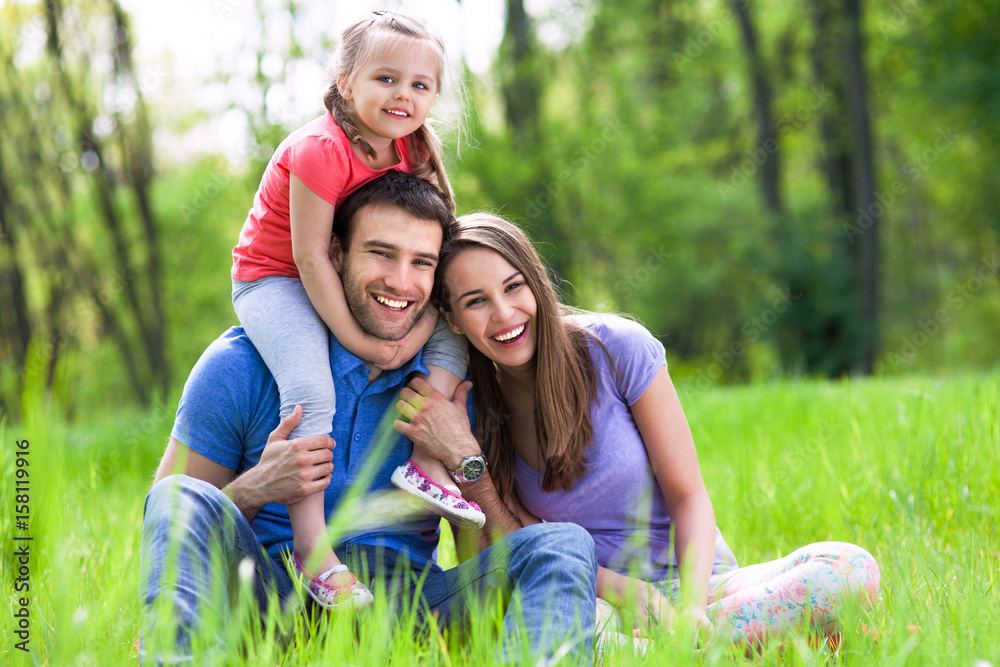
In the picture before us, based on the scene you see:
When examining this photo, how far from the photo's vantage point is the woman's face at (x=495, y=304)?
2467mm

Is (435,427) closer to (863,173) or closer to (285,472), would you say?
(285,472)

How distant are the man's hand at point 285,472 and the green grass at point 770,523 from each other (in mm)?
347

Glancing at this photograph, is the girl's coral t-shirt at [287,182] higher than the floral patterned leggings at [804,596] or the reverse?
higher

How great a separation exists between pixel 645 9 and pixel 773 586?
60.2ft

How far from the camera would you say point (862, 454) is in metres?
3.76

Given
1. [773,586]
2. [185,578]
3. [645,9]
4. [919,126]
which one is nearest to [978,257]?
[919,126]

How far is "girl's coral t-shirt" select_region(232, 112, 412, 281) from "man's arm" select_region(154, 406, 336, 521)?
65 cm

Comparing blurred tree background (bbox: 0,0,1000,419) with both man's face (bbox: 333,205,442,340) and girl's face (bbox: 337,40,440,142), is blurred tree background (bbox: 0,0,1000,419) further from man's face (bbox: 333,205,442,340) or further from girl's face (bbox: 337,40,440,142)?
man's face (bbox: 333,205,442,340)

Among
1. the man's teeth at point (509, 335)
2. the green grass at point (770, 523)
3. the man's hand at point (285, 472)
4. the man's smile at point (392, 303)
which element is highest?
the man's smile at point (392, 303)

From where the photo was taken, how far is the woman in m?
2.46

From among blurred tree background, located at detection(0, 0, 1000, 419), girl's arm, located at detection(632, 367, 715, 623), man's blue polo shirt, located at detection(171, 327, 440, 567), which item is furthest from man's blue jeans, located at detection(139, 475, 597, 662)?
blurred tree background, located at detection(0, 0, 1000, 419)

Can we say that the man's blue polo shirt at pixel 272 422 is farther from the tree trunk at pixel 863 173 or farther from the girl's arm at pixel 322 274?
the tree trunk at pixel 863 173

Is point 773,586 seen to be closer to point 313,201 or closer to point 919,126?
point 313,201

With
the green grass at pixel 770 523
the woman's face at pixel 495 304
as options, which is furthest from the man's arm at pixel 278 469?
the woman's face at pixel 495 304
